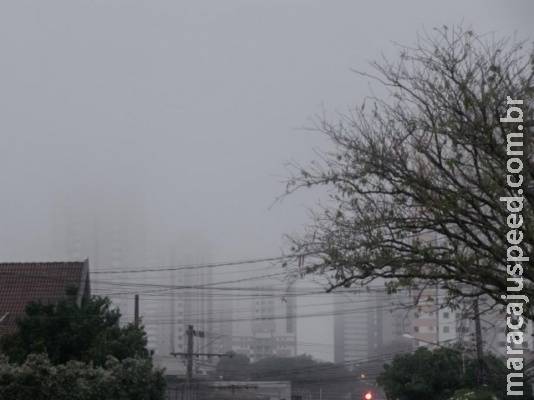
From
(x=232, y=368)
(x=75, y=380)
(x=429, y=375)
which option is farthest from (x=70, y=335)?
(x=232, y=368)

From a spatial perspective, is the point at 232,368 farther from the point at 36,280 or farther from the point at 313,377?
the point at 36,280

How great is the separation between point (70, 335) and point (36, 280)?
29.8ft

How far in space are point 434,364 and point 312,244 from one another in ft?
108

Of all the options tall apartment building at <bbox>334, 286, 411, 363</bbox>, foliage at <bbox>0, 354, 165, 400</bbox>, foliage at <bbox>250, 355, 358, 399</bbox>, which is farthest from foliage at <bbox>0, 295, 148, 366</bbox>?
tall apartment building at <bbox>334, 286, 411, 363</bbox>

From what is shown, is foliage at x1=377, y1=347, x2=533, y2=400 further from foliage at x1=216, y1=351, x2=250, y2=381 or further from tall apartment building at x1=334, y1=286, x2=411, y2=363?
tall apartment building at x1=334, y1=286, x2=411, y2=363

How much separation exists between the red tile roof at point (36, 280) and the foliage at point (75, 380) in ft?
39.9

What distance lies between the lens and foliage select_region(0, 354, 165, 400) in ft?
89.0

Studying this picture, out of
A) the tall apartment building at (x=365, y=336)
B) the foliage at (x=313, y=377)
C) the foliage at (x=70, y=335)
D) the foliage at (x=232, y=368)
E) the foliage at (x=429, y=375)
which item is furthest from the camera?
the tall apartment building at (x=365, y=336)

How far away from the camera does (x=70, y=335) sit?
34.8 meters

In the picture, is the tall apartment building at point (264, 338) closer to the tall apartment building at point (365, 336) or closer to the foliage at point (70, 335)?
the tall apartment building at point (365, 336)

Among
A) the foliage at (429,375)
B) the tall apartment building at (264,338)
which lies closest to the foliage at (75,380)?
the foliage at (429,375)

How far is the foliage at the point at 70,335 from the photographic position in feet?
111

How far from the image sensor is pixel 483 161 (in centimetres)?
1182

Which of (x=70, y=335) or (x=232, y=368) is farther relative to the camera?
(x=232, y=368)
